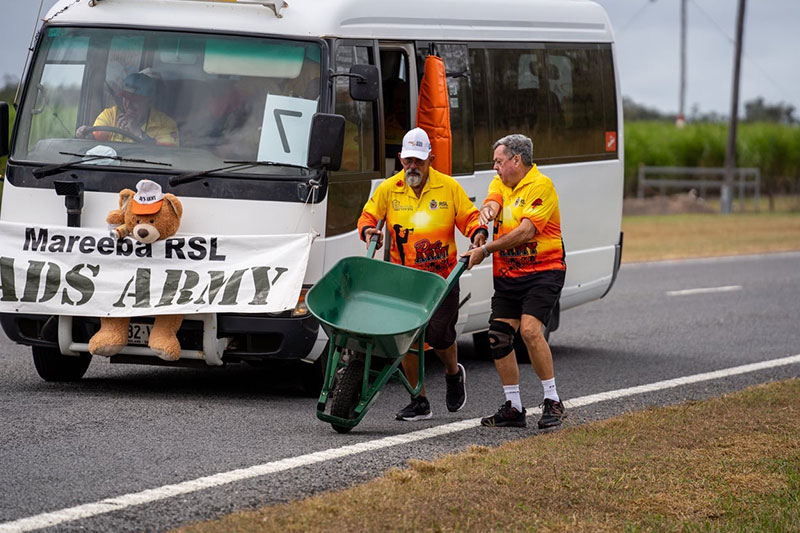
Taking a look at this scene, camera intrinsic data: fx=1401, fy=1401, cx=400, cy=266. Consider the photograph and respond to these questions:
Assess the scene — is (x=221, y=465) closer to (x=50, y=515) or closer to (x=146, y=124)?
(x=50, y=515)

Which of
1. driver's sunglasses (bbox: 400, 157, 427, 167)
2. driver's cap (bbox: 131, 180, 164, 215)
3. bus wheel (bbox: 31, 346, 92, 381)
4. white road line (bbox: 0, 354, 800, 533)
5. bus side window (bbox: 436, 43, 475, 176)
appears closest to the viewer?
white road line (bbox: 0, 354, 800, 533)

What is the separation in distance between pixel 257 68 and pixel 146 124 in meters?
0.82

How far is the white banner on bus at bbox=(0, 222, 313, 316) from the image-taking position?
8938 mm

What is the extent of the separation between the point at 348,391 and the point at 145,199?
190cm

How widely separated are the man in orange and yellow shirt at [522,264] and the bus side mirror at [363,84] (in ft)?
3.74

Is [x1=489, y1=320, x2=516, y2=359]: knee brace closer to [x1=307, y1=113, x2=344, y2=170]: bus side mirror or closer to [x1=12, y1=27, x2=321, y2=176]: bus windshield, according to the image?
[x1=307, y1=113, x2=344, y2=170]: bus side mirror

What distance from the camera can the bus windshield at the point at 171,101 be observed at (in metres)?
9.14

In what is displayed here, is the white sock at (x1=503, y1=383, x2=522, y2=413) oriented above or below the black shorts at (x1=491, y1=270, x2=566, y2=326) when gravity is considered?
below

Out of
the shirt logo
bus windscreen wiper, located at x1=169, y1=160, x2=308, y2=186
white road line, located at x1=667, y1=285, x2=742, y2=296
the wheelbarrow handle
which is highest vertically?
bus windscreen wiper, located at x1=169, y1=160, x2=308, y2=186

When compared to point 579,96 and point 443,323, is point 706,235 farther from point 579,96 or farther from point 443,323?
point 443,323

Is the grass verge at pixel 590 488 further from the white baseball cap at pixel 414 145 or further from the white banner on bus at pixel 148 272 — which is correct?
the white banner on bus at pixel 148 272

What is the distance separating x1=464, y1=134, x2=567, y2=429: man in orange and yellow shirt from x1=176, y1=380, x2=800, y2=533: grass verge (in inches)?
18.6

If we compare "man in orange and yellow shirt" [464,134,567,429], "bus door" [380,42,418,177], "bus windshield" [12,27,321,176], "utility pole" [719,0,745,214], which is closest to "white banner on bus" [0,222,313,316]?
"bus windshield" [12,27,321,176]

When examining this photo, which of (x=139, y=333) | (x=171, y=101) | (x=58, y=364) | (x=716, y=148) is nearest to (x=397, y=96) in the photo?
(x=171, y=101)
